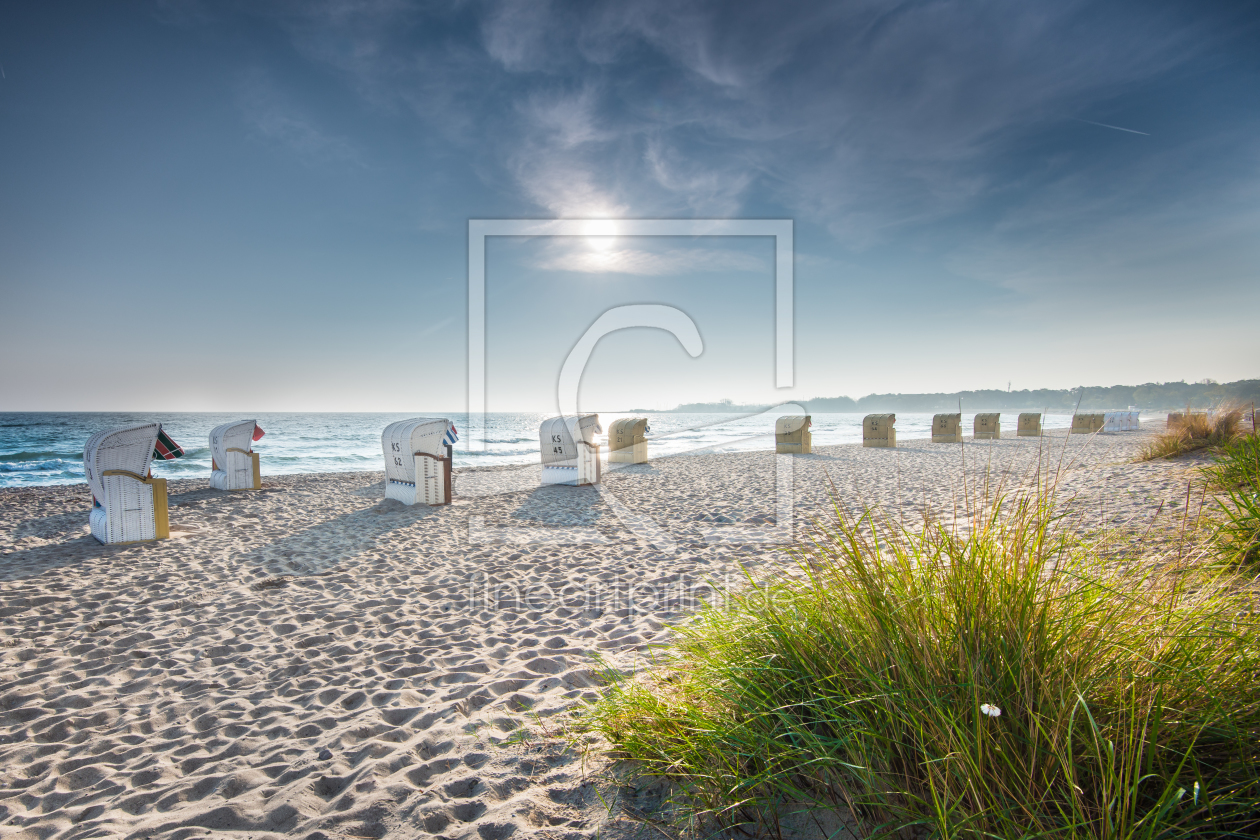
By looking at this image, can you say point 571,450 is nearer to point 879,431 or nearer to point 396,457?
point 396,457

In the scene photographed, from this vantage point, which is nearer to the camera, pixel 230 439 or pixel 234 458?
pixel 230 439

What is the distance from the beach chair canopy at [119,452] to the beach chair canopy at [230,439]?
467 centimetres

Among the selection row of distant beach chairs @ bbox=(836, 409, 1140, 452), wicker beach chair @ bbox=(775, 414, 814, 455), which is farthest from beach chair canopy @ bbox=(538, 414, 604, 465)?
row of distant beach chairs @ bbox=(836, 409, 1140, 452)

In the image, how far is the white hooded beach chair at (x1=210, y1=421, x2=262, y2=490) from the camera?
1148 centimetres

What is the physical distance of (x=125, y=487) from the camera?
22.4 ft

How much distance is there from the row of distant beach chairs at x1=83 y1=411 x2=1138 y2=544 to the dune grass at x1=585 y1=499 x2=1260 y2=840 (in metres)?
5.56

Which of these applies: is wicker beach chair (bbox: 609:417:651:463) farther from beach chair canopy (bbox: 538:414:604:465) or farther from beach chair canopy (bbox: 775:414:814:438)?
beach chair canopy (bbox: 775:414:814:438)

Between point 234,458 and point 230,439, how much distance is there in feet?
1.40

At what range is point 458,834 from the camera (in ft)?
6.66

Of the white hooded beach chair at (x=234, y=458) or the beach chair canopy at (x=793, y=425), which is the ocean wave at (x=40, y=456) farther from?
the beach chair canopy at (x=793, y=425)

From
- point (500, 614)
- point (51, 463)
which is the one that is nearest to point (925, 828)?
point (500, 614)

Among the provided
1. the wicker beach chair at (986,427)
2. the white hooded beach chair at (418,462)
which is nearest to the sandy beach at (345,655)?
the white hooded beach chair at (418,462)

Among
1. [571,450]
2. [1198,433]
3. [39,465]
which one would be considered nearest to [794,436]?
[571,450]

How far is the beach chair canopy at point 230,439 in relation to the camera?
11438 mm
